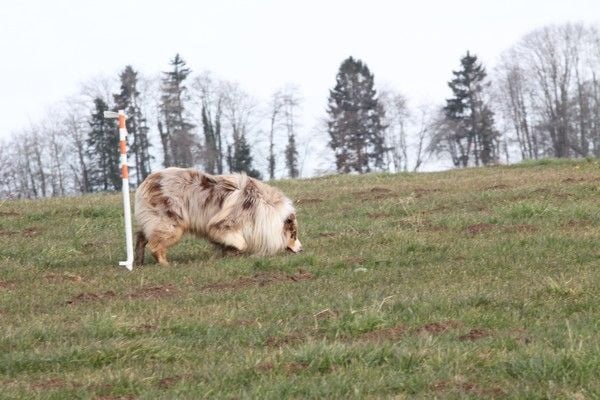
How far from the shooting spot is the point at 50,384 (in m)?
5.14

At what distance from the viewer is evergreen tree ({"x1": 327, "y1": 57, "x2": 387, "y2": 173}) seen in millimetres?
73875

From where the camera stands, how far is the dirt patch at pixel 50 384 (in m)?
5.05

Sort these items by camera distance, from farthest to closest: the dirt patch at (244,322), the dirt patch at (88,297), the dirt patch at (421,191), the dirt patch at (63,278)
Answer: the dirt patch at (421,191), the dirt patch at (63,278), the dirt patch at (88,297), the dirt patch at (244,322)

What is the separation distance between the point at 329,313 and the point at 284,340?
85 cm

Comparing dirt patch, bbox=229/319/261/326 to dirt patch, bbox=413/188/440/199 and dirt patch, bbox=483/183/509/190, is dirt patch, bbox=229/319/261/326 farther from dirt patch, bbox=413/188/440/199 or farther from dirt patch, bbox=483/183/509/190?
dirt patch, bbox=483/183/509/190

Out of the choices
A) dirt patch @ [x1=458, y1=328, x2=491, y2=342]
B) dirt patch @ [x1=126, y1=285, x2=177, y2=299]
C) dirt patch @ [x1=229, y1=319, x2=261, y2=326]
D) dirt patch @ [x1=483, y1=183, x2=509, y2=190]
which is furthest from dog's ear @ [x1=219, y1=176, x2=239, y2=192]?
dirt patch @ [x1=483, y1=183, x2=509, y2=190]

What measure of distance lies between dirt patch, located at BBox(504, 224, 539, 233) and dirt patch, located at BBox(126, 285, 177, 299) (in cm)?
530

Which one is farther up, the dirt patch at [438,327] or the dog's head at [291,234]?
the dog's head at [291,234]

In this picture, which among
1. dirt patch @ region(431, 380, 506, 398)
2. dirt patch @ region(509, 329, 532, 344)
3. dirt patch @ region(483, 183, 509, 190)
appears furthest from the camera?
dirt patch @ region(483, 183, 509, 190)

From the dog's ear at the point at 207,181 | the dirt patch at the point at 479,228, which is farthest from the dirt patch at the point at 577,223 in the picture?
the dog's ear at the point at 207,181

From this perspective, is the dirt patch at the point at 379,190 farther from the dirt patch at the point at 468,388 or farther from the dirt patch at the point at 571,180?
the dirt patch at the point at 468,388

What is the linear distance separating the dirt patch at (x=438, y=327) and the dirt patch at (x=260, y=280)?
8.99 feet

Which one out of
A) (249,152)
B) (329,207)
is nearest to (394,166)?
(249,152)

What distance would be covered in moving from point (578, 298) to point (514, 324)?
1060 mm
